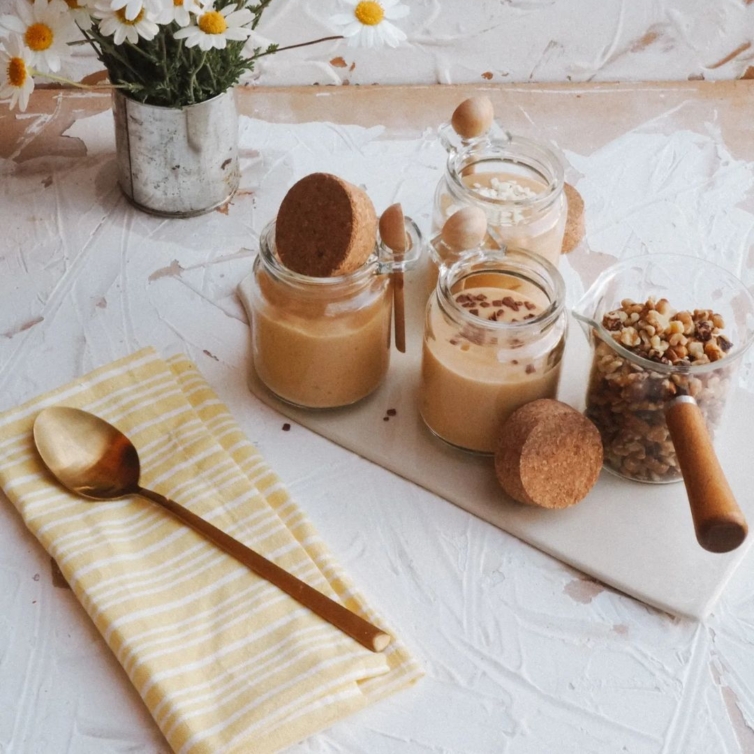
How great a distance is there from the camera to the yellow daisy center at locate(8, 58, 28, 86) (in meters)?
0.88

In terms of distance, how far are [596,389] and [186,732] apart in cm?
40

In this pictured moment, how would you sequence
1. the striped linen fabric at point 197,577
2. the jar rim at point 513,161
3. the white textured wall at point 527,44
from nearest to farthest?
the striped linen fabric at point 197,577 < the jar rim at point 513,161 < the white textured wall at point 527,44

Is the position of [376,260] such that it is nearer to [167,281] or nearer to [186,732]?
[167,281]

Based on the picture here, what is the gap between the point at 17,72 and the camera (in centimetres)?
88

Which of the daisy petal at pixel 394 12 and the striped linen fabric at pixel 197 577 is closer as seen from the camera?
the striped linen fabric at pixel 197 577

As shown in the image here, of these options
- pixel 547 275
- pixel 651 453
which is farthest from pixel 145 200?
pixel 651 453

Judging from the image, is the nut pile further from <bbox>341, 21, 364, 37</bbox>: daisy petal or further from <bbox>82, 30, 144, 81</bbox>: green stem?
<bbox>82, 30, 144, 81</bbox>: green stem

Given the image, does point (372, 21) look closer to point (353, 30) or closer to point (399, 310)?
point (353, 30)

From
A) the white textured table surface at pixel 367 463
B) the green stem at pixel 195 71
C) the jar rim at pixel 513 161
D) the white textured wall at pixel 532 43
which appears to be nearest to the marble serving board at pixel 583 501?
the white textured table surface at pixel 367 463

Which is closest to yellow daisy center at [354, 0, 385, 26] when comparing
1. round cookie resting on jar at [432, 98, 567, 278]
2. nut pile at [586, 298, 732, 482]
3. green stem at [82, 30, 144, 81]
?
round cookie resting on jar at [432, 98, 567, 278]

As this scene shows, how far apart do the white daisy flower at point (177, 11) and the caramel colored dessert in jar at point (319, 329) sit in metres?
0.18

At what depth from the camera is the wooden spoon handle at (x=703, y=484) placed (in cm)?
69

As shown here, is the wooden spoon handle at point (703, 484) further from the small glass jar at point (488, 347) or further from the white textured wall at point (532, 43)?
the white textured wall at point (532, 43)

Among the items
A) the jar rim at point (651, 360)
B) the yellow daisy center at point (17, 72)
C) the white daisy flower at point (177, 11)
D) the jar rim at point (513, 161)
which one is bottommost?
the jar rim at point (651, 360)
